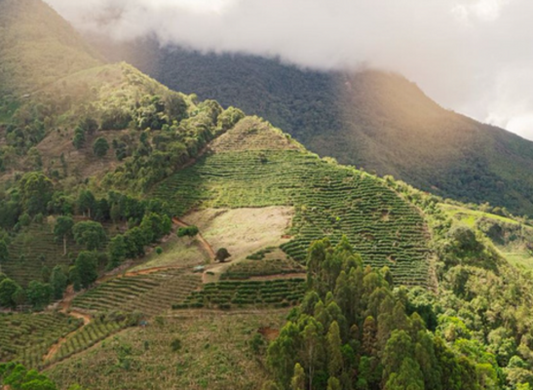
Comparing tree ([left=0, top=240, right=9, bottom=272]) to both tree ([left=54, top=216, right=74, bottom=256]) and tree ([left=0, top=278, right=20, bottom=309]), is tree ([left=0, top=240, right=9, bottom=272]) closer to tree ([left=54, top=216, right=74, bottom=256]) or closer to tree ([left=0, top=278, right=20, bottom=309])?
tree ([left=54, top=216, right=74, bottom=256])

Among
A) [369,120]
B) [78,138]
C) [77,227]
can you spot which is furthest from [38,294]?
[369,120]

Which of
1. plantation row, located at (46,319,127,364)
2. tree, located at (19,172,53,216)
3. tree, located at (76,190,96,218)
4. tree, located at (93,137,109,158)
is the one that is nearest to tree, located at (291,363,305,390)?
plantation row, located at (46,319,127,364)

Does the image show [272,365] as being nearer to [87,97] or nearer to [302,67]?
[87,97]

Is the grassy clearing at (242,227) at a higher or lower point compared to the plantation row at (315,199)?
lower

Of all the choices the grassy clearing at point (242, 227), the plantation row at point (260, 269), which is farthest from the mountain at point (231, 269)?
the grassy clearing at point (242, 227)

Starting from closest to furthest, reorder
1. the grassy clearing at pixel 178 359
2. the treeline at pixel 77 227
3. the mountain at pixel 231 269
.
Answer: the mountain at pixel 231 269 → the grassy clearing at pixel 178 359 → the treeline at pixel 77 227

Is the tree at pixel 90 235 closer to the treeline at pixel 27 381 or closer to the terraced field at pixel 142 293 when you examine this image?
the terraced field at pixel 142 293

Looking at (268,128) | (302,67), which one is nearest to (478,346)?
(268,128)
